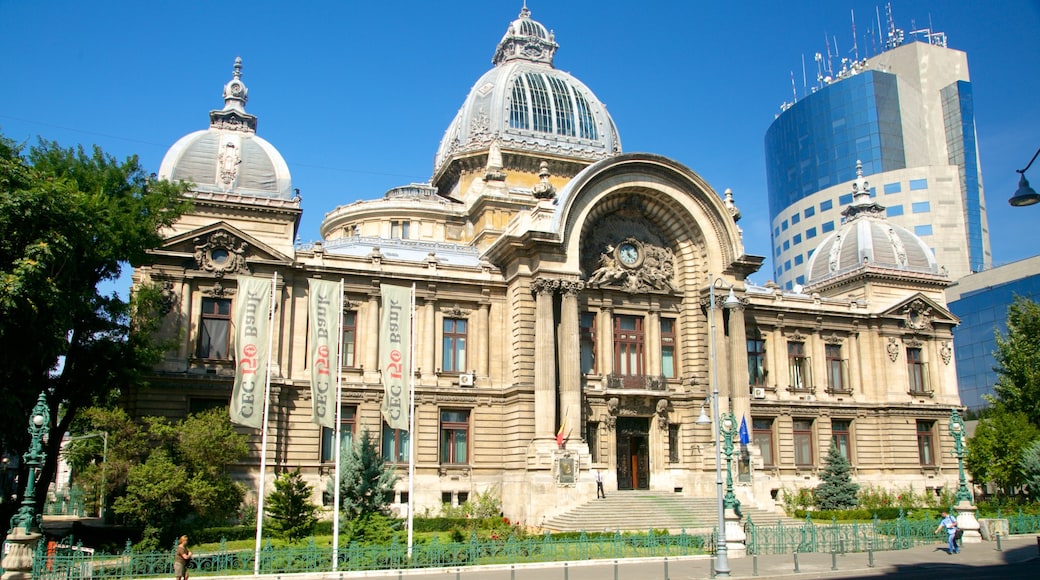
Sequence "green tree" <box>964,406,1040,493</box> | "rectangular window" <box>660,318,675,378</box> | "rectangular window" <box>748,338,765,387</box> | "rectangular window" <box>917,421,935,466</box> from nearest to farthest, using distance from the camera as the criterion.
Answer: "rectangular window" <box>660,318,675,378</box> < "green tree" <box>964,406,1040,493</box> < "rectangular window" <box>748,338,765,387</box> < "rectangular window" <box>917,421,935,466</box>

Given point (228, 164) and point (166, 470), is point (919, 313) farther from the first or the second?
point (166, 470)

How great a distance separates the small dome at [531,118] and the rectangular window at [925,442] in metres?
25.6

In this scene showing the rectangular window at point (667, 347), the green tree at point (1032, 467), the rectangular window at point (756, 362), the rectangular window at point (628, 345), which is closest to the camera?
the green tree at point (1032, 467)

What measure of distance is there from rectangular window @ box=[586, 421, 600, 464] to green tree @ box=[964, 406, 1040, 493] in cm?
2285

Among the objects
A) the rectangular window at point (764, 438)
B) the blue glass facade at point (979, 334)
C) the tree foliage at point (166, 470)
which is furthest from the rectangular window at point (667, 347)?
the blue glass facade at point (979, 334)

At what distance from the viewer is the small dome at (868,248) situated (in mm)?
53656

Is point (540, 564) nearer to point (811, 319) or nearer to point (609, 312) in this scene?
point (609, 312)

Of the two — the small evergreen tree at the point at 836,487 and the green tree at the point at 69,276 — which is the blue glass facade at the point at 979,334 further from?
the green tree at the point at 69,276

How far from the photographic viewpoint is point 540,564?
25.9 m

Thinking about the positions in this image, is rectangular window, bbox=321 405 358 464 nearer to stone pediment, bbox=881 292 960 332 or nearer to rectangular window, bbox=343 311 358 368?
rectangular window, bbox=343 311 358 368

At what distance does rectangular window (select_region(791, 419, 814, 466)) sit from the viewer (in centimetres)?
4809

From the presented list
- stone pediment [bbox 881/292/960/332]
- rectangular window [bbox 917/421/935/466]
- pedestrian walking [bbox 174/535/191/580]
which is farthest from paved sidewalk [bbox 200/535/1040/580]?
stone pediment [bbox 881/292/960/332]

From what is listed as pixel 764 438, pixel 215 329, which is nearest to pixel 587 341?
pixel 764 438

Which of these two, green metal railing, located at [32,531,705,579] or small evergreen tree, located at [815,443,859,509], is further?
small evergreen tree, located at [815,443,859,509]
